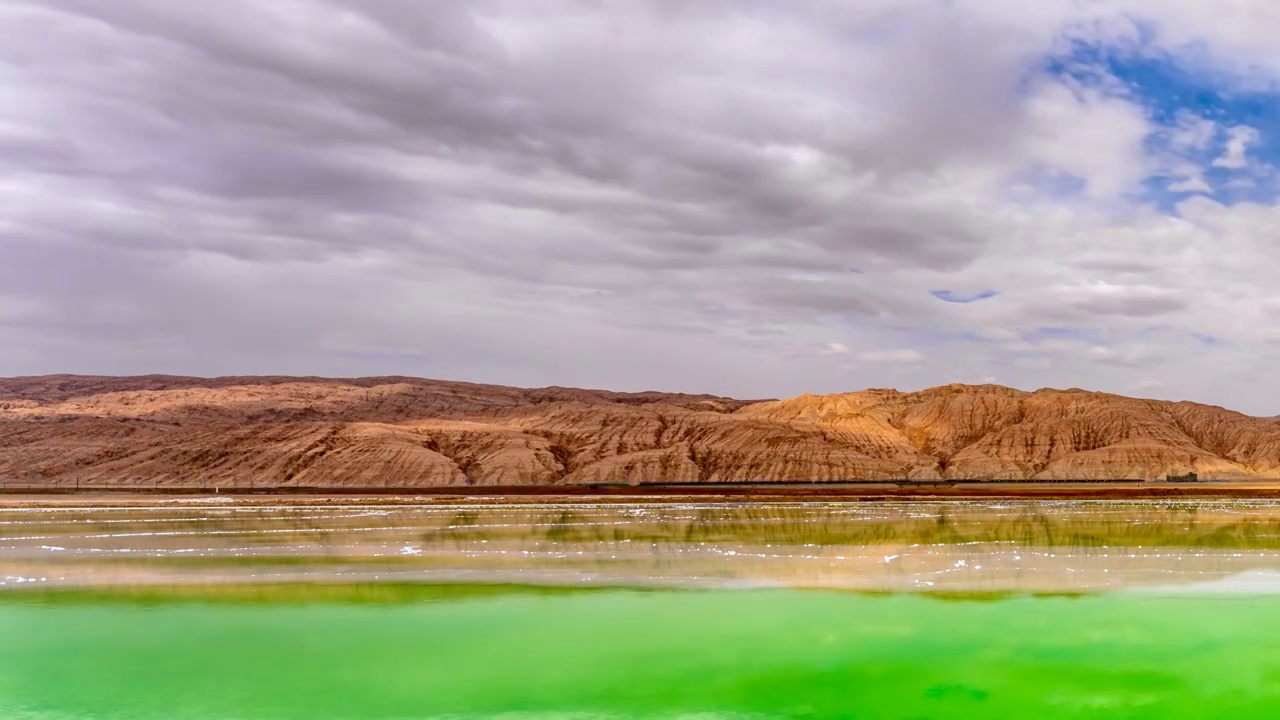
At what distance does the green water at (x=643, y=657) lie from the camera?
45.5 feet

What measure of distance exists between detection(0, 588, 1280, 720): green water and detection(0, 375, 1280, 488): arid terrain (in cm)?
8076

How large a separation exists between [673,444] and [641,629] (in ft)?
334

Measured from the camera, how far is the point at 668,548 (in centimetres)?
3366

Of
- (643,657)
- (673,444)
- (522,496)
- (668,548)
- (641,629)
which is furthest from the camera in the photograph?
(673,444)

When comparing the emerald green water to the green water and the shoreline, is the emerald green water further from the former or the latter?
the shoreline

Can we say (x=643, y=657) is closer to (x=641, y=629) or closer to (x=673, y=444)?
(x=641, y=629)

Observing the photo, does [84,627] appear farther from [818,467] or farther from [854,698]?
[818,467]

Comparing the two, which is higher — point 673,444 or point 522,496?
point 673,444

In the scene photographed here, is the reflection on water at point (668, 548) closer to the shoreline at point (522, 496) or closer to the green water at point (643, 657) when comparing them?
the green water at point (643, 657)

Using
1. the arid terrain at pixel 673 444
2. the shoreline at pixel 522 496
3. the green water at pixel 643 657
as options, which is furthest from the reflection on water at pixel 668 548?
the arid terrain at pixel 673 444

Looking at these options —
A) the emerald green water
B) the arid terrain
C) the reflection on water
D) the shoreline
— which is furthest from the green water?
the arid terrain

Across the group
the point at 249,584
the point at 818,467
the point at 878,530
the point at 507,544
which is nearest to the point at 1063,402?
the point at 818,467

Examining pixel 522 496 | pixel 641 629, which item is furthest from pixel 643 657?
pixel 522 496

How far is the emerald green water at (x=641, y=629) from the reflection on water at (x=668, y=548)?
22cm
